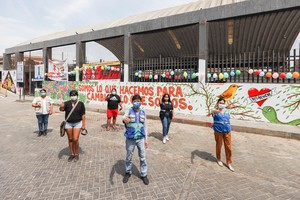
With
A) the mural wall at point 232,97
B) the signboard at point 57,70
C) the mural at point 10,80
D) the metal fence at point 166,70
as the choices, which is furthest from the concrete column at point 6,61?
the metal fence at point 166,70

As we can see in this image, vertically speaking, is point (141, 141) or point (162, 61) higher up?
point (162, 61)

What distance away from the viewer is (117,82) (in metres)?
14.0

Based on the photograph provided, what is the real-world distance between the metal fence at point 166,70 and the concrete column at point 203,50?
0.37 m

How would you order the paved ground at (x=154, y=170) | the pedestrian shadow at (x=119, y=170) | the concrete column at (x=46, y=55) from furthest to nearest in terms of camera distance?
the concrete column at (x=46, y=55), the pedestrian shadow at (x=119, y=170), the paved ground at (x=154, y=170)

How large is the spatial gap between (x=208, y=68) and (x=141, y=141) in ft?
28.2

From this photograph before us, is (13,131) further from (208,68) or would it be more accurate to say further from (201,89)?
(208,68)

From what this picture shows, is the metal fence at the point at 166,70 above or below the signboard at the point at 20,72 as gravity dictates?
below

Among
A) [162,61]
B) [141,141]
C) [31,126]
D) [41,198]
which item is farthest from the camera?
[162,61]

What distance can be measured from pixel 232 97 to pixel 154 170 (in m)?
7.22

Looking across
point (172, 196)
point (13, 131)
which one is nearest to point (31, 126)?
point (13, 131)

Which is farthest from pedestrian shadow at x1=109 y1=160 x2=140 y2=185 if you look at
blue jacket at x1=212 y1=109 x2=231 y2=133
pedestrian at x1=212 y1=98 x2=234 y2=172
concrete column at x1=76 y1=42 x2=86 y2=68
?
concrete column at x1=76 y1=42 x2=86 y2=68

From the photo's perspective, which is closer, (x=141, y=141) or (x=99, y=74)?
(x=141, y=141)

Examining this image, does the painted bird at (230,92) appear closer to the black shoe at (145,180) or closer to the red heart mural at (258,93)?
the red heart mural at (258,93)

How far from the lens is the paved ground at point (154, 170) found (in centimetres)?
333
